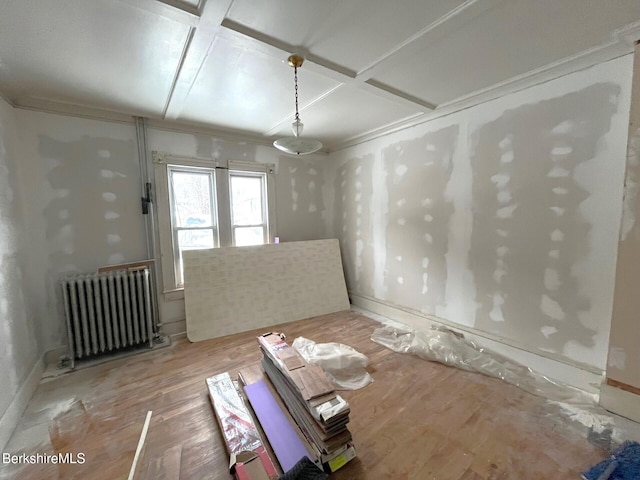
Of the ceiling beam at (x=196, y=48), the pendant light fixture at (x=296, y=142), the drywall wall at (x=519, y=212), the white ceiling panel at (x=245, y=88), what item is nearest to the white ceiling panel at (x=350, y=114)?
the white ceiling panel at (x=245, y=88)

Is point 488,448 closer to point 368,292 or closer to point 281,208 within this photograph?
point 368,292

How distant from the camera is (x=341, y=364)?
231 centimetres

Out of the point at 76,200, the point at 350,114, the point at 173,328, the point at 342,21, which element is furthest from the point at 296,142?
the point at 173,328

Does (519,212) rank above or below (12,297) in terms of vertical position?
above

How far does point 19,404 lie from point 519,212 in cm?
434

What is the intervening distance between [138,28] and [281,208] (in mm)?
2647

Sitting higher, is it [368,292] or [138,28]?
[138,28]

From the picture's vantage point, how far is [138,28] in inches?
60.4

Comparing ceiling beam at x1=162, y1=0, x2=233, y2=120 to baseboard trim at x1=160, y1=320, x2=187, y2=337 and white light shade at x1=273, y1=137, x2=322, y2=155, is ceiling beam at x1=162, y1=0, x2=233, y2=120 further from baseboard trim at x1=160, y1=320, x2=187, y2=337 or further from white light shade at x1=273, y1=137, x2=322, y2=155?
baseboard trim at x1=160, y1=320, x2=187, y2=337

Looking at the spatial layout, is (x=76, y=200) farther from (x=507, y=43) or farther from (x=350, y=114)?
(x=507, y=43)

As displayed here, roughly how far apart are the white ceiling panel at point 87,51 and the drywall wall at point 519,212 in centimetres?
265

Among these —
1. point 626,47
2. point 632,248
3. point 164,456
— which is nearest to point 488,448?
point 632,248

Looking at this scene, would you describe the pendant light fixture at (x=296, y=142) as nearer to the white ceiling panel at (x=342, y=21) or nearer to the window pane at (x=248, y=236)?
the white ceiling panel at (x=342, y=21)

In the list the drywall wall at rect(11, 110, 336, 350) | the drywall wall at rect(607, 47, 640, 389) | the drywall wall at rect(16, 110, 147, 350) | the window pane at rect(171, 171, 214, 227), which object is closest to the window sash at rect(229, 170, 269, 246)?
the window pane at rect(171, 171, 214, 227)
